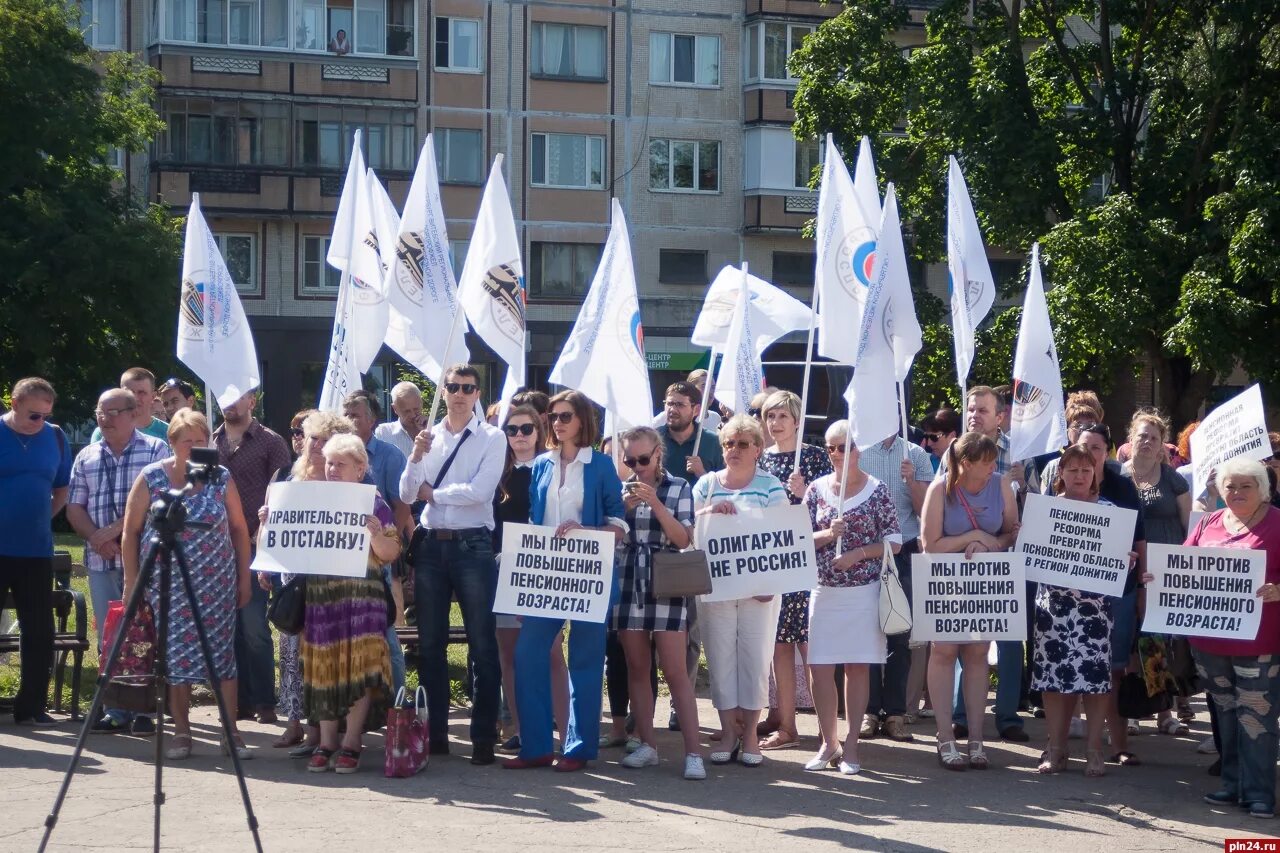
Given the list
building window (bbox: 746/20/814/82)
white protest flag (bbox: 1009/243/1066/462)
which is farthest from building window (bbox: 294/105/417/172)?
white protest flag (bbox: 1009/243/1066/462)

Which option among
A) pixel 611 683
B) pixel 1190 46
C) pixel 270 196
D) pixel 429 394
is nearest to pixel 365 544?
pixel 611 683

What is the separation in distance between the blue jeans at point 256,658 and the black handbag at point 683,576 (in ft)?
9.62

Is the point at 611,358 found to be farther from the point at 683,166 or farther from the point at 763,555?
the point at 683,166

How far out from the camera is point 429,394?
3456 cm

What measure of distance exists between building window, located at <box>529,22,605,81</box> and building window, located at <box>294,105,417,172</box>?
157 inches

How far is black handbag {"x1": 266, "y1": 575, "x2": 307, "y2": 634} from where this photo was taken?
8711 millimetres

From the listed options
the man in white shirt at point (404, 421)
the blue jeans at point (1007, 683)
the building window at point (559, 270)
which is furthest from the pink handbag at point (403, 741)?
the building window at point (559, 270)

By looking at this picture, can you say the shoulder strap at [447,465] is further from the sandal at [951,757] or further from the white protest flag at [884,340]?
the sandal at [951,757]

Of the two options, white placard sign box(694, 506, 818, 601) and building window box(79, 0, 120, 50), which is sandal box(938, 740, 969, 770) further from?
building window box(79, 0, 120, 50)

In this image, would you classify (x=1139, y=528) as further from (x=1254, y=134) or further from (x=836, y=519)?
(x=1254, y=134)

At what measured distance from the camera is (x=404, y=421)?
11.4 metres

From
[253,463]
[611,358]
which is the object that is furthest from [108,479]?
[611,358]

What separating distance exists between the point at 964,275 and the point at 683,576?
3591mm

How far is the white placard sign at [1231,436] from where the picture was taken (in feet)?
30.0
